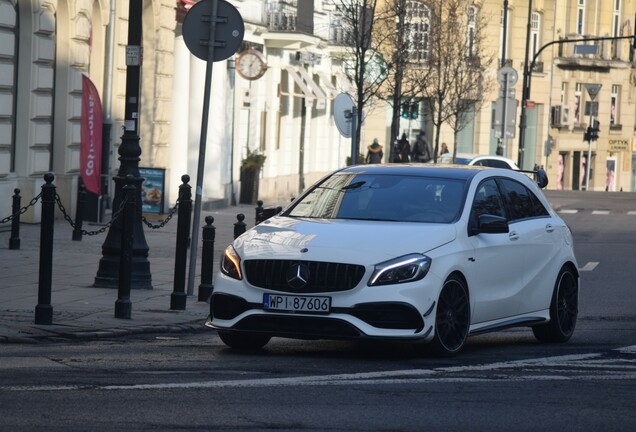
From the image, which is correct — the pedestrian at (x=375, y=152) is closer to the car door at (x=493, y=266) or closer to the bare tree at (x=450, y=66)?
the bare tree at (x=450, y=66)

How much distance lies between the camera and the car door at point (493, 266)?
38.1 ft

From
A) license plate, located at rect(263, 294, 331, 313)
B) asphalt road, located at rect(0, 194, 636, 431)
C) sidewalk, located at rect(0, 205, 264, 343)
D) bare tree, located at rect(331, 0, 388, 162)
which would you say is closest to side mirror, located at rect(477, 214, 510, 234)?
asphalt road, located at rect(0, 194, 636, 431)

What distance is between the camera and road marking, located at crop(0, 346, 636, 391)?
9.22 m

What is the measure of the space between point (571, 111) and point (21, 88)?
57.7 m

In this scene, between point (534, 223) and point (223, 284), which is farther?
A: point (534, 223)

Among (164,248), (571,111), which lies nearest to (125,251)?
(164,248)

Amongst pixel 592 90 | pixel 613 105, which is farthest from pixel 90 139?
pixel 613 105

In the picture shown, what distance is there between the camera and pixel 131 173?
1642cm

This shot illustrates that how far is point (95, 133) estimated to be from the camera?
2608cm

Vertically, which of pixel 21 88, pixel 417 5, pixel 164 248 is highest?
pixel 417 5

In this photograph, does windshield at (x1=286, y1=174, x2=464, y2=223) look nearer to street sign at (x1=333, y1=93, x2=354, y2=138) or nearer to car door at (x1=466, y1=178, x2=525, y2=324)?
car door at (x1=466, y1=178, x2=525, y2=324)

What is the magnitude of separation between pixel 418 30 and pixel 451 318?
1580 inches

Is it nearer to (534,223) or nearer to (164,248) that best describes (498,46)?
(164,248)

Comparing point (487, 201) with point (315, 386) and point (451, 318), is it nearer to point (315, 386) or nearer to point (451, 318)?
point (451, 318)
